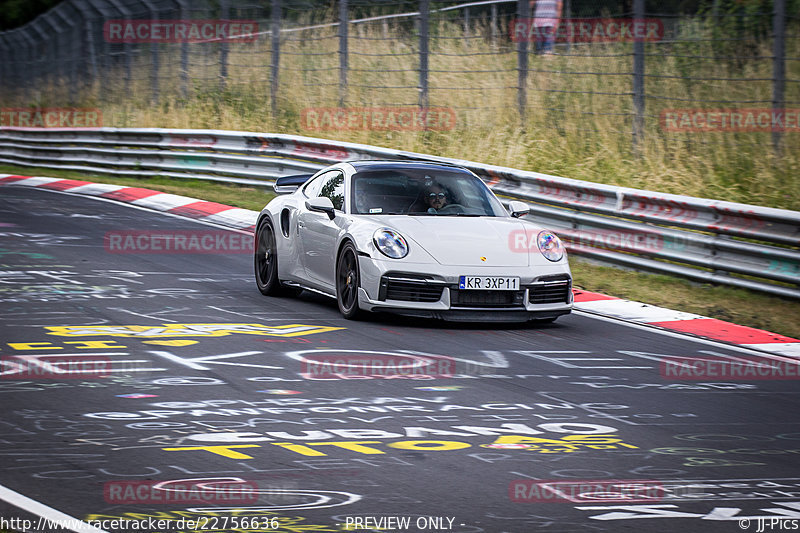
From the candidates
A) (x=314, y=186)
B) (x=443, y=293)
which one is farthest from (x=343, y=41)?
(x=443, y=293)

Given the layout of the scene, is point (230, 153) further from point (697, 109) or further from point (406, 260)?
point (406, 260)

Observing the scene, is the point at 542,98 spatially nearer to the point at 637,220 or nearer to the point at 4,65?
the point at 637,220

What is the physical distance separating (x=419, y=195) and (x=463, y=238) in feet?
2.92

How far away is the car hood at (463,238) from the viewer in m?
9.23

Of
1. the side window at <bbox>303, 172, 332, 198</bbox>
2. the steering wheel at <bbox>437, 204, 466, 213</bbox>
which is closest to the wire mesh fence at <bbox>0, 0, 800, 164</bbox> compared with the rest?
the steering wheel at <bbox>437, 204, 466, 213</bbox>

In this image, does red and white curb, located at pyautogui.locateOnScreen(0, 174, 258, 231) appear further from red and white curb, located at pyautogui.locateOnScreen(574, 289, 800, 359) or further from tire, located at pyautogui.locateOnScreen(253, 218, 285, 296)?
red and white curb, located at pyautogui.locateOnScreen(574, 289, 800, 359)

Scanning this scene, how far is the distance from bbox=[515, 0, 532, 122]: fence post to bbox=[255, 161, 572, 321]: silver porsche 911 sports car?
6.71 meters

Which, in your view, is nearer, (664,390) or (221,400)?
(221,400)

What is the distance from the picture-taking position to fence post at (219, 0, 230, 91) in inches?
918

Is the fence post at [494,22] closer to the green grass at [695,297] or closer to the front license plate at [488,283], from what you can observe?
the green grass at [695,297]

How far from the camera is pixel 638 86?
15.2 m

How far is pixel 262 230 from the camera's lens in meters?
11.4

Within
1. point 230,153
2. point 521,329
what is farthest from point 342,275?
point 230,153

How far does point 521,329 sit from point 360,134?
12.3m
